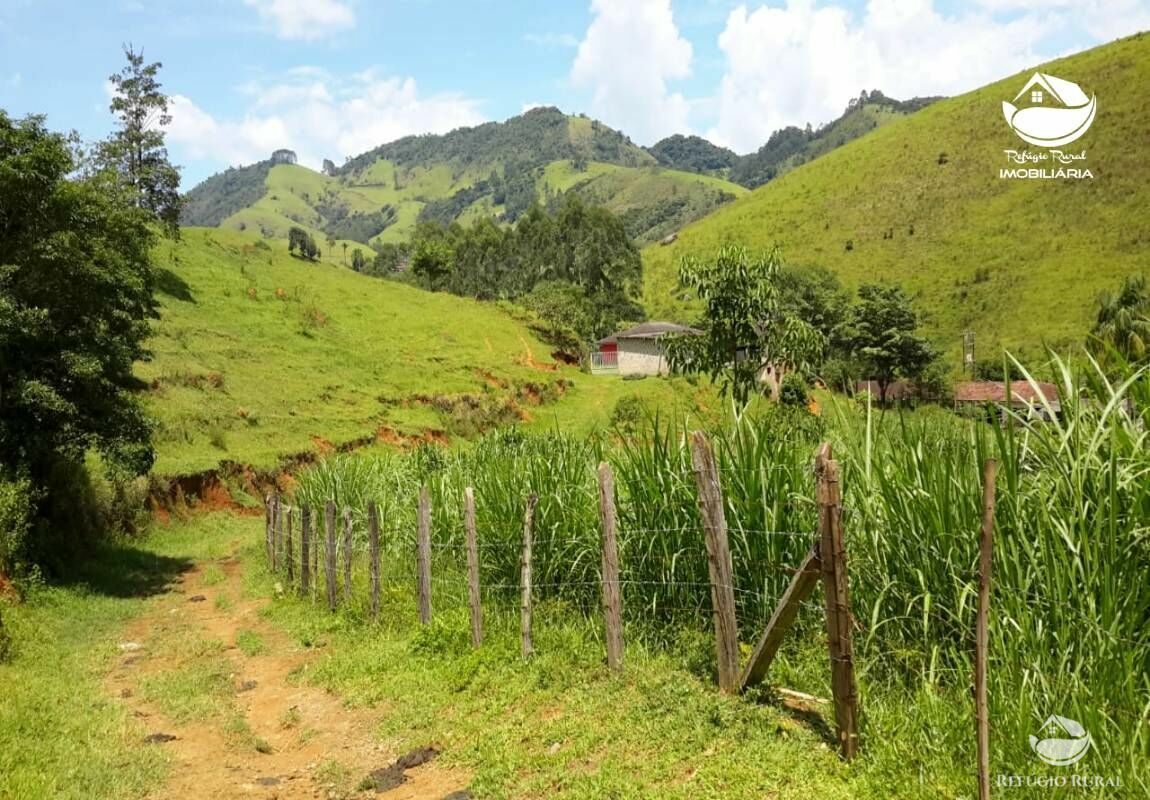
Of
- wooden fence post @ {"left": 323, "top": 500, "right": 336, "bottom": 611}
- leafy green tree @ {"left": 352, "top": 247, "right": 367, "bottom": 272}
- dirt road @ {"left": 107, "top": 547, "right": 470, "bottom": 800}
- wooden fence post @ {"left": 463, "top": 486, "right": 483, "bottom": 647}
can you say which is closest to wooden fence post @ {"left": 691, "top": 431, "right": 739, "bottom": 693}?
dirt road @ {"left": 107, "top": 547, "right": 470, "bottom": 800}

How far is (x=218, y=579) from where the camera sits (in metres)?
16.9

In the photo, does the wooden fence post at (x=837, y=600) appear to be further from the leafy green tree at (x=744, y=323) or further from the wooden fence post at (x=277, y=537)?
the wooden fence post at (x=277, y=537)

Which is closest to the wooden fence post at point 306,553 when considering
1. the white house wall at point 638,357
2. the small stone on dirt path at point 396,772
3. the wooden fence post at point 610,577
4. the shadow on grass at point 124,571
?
the shadow on grass at point 124,571

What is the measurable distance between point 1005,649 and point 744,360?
5.56 metres

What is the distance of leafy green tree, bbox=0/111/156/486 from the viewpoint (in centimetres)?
1402

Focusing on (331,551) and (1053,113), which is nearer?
(331,551)

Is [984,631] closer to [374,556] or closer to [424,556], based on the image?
[424,556]

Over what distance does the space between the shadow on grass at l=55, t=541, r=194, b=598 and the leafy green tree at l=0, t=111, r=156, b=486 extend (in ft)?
7.30

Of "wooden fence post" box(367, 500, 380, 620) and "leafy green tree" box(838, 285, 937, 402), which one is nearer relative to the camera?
"wooden fence post" box(367, 500, 380, 620)

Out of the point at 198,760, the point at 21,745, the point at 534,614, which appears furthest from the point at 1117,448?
the point at 21,745

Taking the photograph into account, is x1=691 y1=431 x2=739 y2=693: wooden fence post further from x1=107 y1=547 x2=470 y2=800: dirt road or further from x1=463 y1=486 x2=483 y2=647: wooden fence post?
x1=463 y1=486 x2=483 y2=647: wooden fence post

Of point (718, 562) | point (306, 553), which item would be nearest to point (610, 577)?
point (718, 562)

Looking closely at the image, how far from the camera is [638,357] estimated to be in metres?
57.1

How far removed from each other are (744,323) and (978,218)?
79.9m
